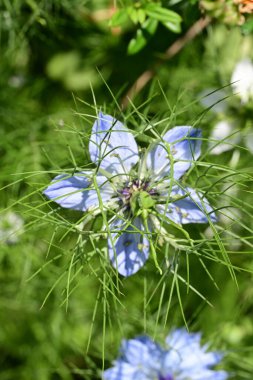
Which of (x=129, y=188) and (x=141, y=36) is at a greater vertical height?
(x=141, y=36)

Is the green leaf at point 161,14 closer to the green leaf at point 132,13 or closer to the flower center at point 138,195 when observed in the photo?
the green leaf at point 132,13

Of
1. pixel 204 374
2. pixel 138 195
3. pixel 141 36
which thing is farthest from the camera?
pixel 141 36

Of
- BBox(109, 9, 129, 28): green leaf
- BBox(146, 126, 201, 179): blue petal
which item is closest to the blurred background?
BBox(109, 9, 129, 28): green leaf

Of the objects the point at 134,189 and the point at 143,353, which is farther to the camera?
the point at 143,353

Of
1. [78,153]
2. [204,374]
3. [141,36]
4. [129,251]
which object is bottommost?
[204,374]

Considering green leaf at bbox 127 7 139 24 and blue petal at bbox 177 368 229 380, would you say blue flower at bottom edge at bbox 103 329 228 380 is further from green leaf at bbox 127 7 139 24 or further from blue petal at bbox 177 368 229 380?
green leaf at bbox 127 7 139 24

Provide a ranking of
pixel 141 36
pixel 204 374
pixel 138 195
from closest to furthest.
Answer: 1. pixel 138 195
2. pixel 204 374
3. pixel 141 36

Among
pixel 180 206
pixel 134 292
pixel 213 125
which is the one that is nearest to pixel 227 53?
A: pixel 213 125

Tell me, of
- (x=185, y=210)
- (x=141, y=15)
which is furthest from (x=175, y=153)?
(x=141, y=15)

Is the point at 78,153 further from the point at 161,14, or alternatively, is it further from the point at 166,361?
the point at 166,361
